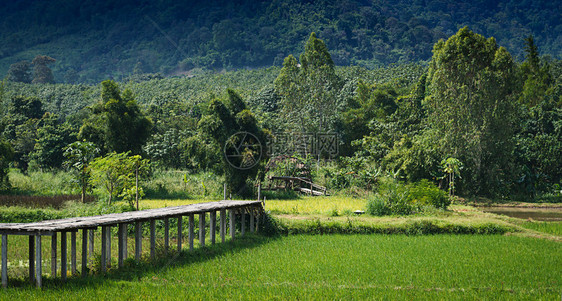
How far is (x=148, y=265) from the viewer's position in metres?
10.8

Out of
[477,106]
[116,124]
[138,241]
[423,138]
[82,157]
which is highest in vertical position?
[477,106]

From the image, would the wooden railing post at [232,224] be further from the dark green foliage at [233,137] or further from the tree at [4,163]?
the tree at [4,163]

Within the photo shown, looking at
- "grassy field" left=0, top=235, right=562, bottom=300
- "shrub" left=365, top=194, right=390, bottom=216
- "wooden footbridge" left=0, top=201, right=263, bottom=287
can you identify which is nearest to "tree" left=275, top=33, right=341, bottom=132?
"shrub" left=365, top=194, right=390, bottom=216

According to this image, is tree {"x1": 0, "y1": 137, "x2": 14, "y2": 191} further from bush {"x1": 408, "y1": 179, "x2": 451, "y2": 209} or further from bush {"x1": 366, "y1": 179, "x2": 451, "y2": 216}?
bush {"x1": 408, "y1": 179, "x2": 451, "y2": 209}

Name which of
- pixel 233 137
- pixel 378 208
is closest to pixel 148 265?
pixel 378 208

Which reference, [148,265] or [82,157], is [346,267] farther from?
[82,157]

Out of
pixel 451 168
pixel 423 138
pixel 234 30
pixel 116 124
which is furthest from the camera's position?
pixel 234 30

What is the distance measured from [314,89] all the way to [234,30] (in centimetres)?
8986

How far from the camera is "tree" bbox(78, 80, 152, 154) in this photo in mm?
27281

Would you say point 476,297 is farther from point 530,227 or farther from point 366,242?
point 530,227

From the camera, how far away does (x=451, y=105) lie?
28.2m

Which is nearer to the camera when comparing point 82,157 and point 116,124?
point 82,157

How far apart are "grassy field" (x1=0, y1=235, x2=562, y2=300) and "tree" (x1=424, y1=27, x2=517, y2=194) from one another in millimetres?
14252

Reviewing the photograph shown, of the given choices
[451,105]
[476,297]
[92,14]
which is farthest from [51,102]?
[92,14]
